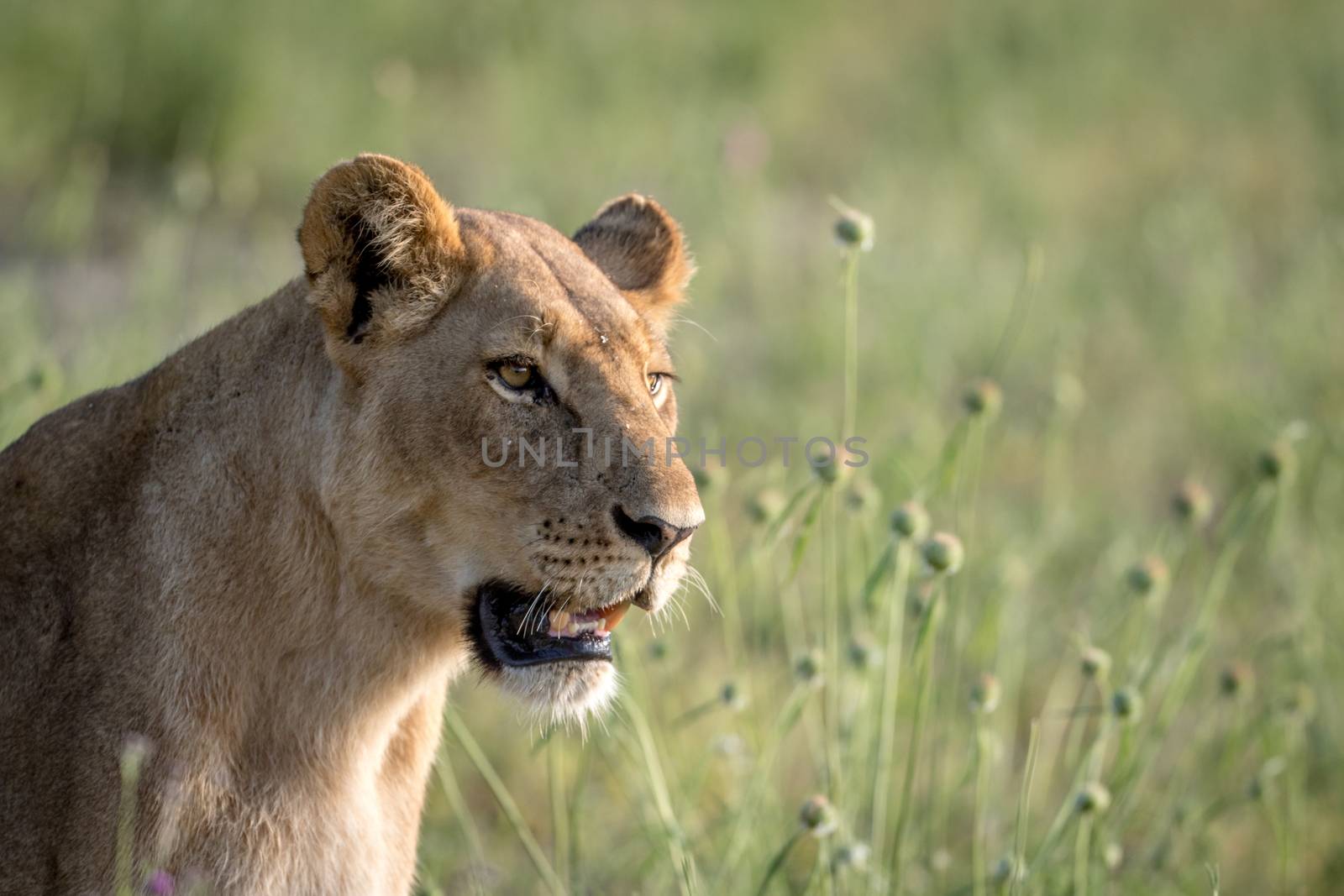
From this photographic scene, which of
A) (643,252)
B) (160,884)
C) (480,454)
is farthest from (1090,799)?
(160,884)

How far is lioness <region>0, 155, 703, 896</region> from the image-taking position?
252 cm

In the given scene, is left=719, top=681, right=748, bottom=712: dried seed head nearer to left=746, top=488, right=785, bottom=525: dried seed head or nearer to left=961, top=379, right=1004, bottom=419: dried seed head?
left=746, top=488, right=785, bottom=525: dried seed head

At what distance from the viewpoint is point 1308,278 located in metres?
8.68

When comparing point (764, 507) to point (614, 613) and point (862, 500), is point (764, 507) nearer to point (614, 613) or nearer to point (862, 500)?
point (862, 500)

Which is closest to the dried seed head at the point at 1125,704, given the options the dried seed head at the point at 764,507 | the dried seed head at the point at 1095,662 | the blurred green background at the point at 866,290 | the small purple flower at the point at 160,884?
the dried seed head at the point at 1095,662

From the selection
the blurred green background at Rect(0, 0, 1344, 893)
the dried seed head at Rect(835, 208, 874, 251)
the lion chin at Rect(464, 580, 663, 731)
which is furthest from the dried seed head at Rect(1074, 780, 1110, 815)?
the dried seed head at Rect(835, 208, 874, 251)

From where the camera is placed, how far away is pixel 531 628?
2689 mm

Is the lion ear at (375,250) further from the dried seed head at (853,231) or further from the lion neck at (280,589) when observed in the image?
the dried seed head at (853,231)

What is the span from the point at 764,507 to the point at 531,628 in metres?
0.95

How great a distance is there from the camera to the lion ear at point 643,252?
11.0 ft

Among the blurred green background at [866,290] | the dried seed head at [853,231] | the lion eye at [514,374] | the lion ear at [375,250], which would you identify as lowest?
the blurred green background at [866,290]

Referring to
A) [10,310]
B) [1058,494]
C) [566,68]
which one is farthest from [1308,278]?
[10,310]

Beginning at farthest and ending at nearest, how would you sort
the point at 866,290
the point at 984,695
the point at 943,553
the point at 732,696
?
the point at 866,290 < the point at 732,696 < the point at 984,695 < the point at 943,553

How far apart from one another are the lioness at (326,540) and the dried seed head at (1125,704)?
3.43 ft
